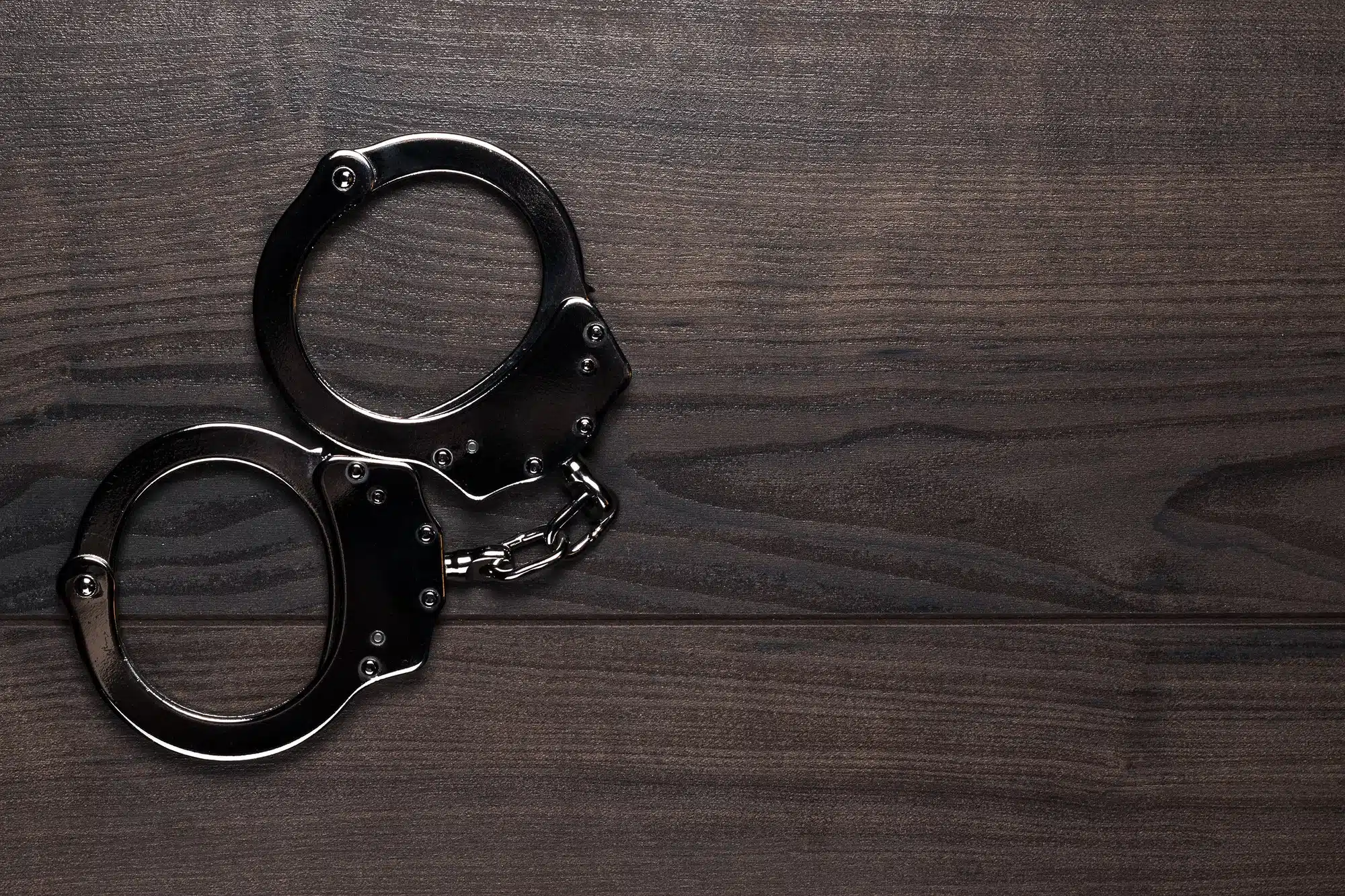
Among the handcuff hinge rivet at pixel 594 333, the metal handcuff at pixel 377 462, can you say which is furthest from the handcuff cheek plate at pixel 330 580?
the handcuff hinge rivet at pixel 594 333

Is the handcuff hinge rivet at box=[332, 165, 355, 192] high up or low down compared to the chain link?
up

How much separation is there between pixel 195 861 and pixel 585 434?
287mm

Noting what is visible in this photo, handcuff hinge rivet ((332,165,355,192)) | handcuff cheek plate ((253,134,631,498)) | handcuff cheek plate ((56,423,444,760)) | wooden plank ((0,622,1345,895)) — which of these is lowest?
wooden plank ((0,622,1345,895))

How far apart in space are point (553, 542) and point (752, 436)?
0.11m

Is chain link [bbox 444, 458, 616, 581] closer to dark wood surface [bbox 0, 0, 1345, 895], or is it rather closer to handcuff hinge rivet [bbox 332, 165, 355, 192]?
dark wood surface [bbox 0, 0, 1345, 895]

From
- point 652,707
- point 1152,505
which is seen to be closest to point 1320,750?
point 1152,505

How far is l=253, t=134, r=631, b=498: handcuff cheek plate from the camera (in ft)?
1.77

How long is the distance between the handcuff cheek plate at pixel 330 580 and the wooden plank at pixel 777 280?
0.02m

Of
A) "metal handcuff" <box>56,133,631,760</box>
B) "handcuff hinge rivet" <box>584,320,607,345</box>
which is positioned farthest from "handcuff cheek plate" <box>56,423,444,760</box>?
"handcuff hinge rivet" <box>584,320,607,345</box>

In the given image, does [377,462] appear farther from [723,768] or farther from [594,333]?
[723,768]

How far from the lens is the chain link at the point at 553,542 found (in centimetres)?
56

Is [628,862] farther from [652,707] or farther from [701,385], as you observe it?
[701,385]

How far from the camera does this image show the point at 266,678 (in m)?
0.57

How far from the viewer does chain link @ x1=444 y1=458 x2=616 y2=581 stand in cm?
56
